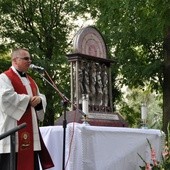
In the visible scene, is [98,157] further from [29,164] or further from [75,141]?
[29,164]

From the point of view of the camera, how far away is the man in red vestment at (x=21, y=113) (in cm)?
514

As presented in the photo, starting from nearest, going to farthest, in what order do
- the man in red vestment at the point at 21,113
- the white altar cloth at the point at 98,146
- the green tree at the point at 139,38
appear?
1. the man in red vestment at the point at 21,113
2. the white altar cloth at the point at 98,146
3. the green tree at the point at 139,38

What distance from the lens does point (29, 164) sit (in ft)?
17.2

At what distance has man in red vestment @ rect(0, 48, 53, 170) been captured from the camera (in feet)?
16.9

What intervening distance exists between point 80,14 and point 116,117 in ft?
38.5

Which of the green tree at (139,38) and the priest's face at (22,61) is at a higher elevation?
the green tree at (139,38)

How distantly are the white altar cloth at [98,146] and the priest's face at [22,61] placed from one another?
0.89 meters

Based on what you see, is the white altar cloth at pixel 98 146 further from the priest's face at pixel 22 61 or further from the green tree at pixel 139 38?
the green tree at pixel 139 38

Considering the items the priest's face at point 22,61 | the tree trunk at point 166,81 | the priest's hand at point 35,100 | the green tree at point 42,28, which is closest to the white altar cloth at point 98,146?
the priest's hand at point 35,100

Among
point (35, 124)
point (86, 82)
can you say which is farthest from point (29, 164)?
point (86, 82)

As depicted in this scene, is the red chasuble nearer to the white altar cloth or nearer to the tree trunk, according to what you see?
the white altar cloth

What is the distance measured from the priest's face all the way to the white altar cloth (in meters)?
0.89

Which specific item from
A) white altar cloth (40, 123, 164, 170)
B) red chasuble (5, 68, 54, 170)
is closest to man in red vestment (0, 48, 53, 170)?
red chasuble (5, 68, 54, 170)

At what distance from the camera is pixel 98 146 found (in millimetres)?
5922
